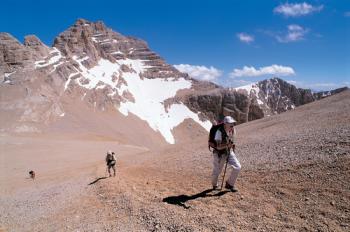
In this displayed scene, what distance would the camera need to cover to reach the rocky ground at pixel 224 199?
9109 mm

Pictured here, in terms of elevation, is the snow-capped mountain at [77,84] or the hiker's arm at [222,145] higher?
the snow-capped mountain at [77,84]

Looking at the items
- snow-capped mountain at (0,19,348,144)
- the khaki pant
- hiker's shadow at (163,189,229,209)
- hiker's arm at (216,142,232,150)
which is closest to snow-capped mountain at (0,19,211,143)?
snow-capped mountain at (0,19,348,144)

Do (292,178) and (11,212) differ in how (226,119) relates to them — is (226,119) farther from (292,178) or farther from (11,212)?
(11,212)

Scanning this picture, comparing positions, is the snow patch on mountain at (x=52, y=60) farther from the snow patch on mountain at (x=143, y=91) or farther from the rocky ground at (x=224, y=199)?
the rocky ground at (x=224, y=199)

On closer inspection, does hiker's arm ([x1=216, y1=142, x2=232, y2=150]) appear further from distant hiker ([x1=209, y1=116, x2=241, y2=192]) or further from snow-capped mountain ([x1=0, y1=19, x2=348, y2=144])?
snow-capped mountain ([x1=0, y1=19, x2=348, y2=144])

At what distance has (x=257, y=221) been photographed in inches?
355

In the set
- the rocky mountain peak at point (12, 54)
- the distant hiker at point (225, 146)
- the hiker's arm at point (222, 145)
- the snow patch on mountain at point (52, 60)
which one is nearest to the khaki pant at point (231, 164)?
the distant hiker at point (225, 146)

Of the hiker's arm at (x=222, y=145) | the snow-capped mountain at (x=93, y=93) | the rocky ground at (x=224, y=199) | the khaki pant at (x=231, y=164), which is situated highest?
the snow-capped mountain at (x=93, y=93)

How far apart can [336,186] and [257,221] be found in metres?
3.06

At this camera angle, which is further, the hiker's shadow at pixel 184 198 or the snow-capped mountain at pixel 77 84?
the snow-capped mountain at pixel 77 84

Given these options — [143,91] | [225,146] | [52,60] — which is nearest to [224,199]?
[225,146]

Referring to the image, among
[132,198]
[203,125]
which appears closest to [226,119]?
[132,198]

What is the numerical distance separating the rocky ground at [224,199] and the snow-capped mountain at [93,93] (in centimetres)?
6701

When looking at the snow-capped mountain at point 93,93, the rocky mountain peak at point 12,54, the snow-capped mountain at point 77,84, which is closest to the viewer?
the snow-capped mountain at point 77,84
